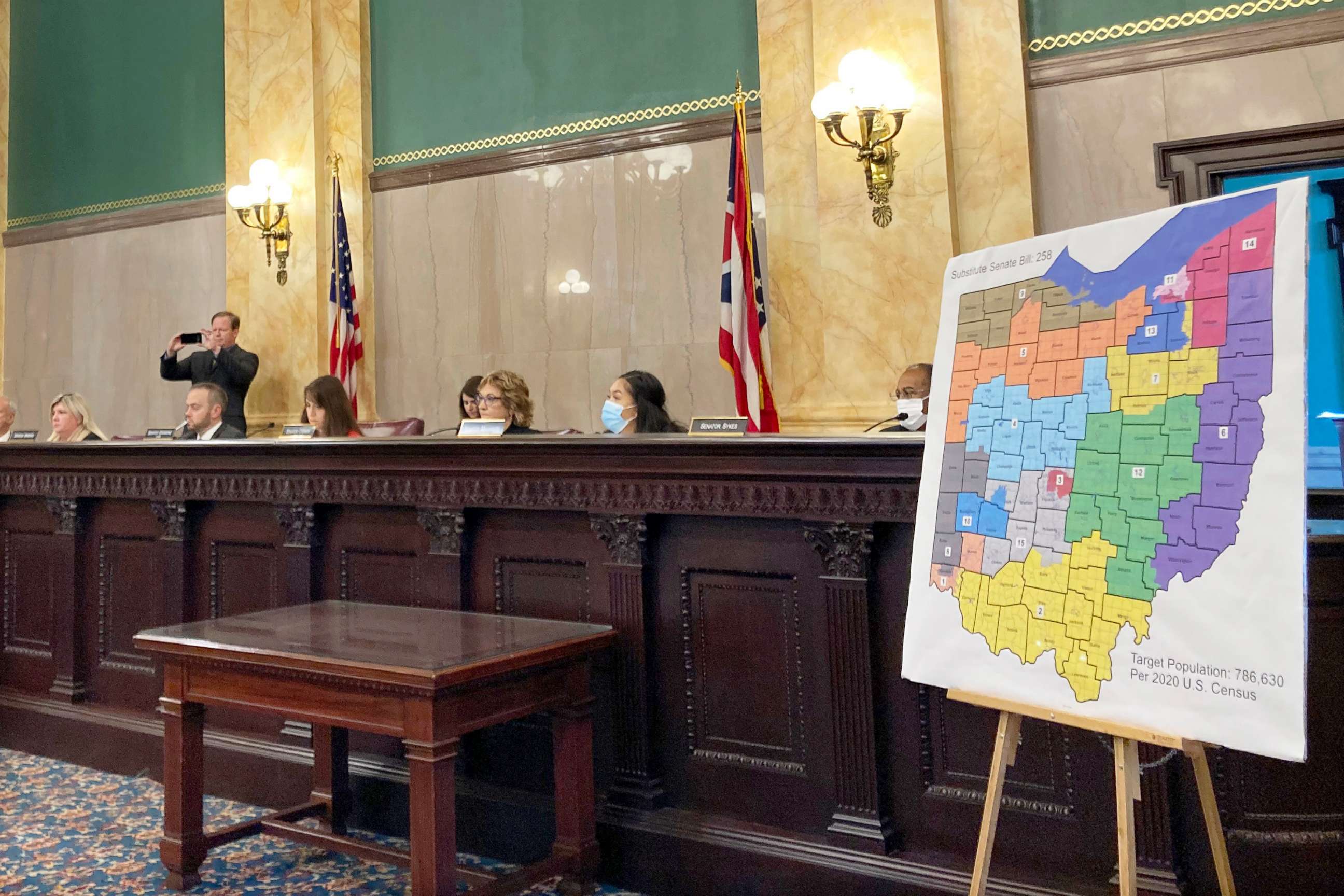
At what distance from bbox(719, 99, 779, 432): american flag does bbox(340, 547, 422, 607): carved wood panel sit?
2301 millimetres

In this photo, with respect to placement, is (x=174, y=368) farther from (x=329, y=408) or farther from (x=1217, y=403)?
(x=1217, y=403)

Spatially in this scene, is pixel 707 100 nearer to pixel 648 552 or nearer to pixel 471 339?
pixel 471 339

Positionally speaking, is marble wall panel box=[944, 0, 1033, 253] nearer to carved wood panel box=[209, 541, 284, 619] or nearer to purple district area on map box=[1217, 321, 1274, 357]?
carved wood panel box=[209, 541, 284, 619]

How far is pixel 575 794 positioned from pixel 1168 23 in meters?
4.70

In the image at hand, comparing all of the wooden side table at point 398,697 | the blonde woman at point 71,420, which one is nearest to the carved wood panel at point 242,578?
the wooden side table at point 398,697

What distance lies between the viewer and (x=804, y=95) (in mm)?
5891

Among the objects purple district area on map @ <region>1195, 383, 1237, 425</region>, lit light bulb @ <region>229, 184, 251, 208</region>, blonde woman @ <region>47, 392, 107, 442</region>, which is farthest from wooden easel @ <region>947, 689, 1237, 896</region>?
lit light bulb @ <region>229, 184, 251, 208</region>

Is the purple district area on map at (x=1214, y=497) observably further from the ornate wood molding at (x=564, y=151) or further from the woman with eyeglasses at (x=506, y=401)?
the ornate wood molding at (x=564, y=151)

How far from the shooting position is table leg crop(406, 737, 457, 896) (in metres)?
2.41

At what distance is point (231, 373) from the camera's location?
7.14 meters

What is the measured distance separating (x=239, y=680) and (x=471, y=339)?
14.4ft

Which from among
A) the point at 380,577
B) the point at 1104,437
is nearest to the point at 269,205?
the point at 380,577

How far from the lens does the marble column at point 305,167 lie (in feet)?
23.7

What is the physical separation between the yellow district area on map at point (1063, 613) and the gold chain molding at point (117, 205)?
7399 mm
